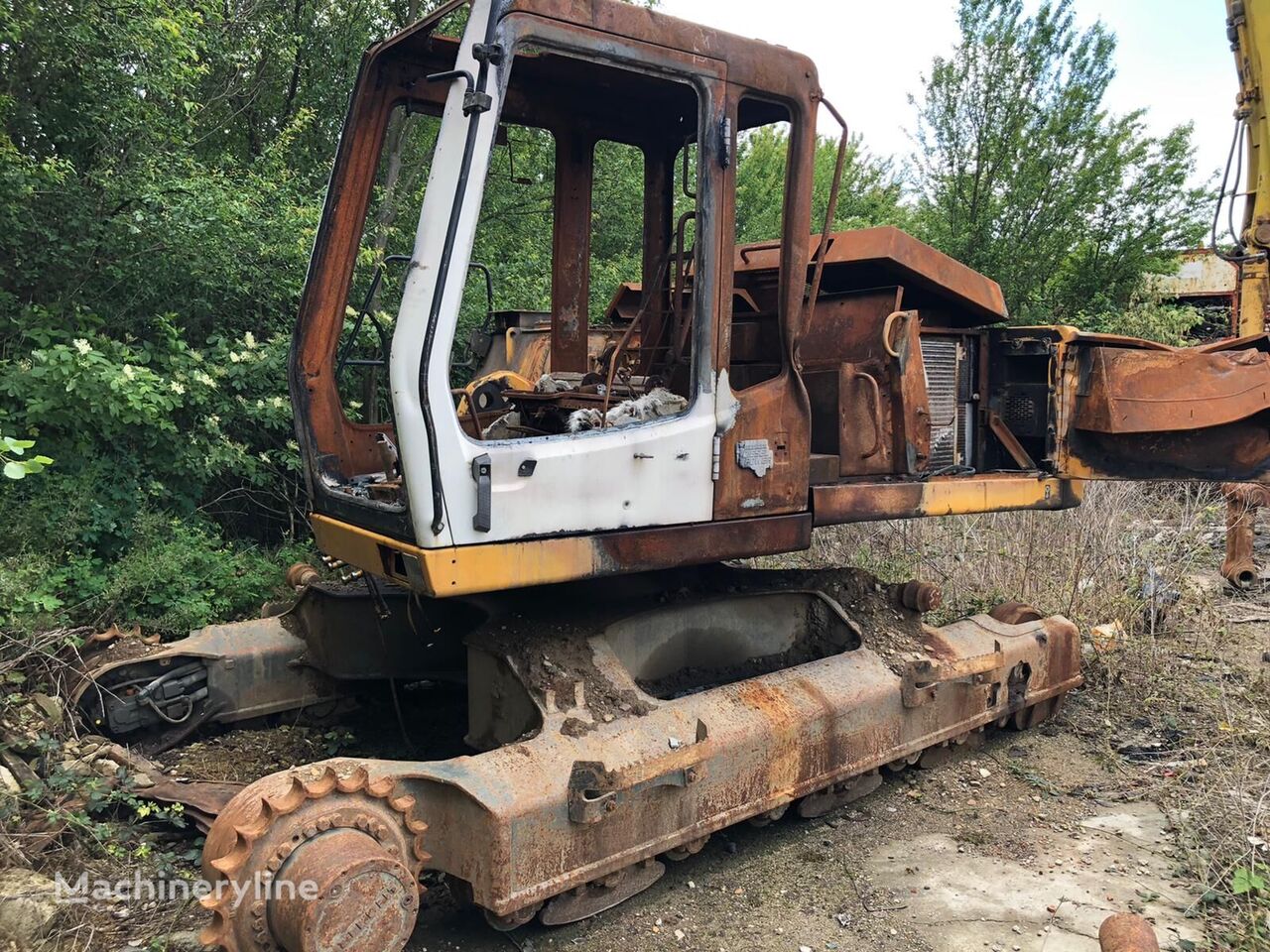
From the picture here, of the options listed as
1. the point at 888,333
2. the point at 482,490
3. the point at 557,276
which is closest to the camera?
the point at 482,490

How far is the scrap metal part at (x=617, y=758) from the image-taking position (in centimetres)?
246

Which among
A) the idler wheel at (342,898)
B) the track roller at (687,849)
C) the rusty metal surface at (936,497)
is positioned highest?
the rusty metal surface at (936,497)

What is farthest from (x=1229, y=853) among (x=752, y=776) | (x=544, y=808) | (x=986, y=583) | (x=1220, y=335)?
(x=1220, y=335)

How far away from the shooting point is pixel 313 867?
2.40 meters

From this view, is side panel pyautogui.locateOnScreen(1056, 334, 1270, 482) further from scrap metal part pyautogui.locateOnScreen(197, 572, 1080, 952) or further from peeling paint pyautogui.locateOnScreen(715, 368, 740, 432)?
peeling paint pyautogui.locateOnScreen(715, 368, 740, 432)

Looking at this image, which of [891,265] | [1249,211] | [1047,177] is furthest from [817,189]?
[891,265]

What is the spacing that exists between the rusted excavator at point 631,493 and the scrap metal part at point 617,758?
1 cm

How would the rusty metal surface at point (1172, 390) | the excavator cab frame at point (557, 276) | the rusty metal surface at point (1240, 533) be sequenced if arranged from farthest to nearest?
the rusty metal surface at point (1240, 533), the rusty metal surface at point (1172, 390), the excavator cab frame at point (557, 276)

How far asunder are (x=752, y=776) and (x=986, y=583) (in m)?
3.64

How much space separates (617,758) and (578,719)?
0.19 metres

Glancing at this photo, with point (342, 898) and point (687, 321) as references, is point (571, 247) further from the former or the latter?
point (342, 898)

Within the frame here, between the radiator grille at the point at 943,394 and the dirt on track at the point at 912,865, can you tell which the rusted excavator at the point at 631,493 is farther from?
the dirt on track at the point at 912,865

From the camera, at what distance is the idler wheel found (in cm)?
235

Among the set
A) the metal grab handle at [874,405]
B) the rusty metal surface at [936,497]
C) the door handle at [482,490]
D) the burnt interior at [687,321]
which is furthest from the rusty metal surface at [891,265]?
the door handle at [482,490]
